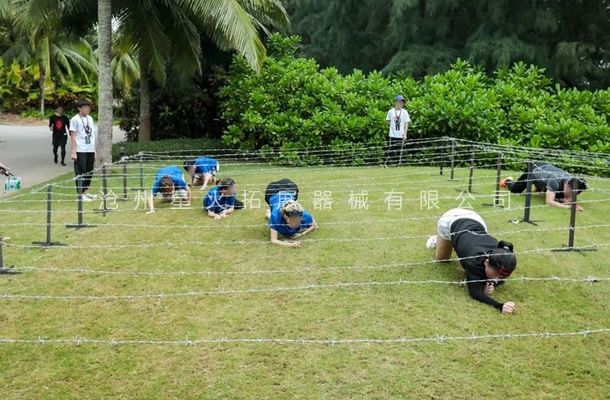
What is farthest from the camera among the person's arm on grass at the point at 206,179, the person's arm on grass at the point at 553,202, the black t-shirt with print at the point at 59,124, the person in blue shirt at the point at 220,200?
the black t-shirt with print at the point at 59,124

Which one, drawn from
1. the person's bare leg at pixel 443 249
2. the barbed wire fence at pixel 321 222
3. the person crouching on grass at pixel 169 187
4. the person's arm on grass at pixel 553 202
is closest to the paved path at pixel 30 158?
the barbed wire fence at pixel 321 222

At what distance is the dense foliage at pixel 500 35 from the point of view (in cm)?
1577

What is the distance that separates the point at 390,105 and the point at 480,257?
8875 mm

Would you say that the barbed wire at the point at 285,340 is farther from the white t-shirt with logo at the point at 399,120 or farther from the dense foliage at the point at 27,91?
the dense foliage at the point at 27,91

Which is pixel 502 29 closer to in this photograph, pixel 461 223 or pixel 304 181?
pixel 304 181

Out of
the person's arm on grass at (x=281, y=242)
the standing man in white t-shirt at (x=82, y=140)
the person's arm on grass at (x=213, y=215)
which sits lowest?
the person's arm on grass at (x=281, y=242)

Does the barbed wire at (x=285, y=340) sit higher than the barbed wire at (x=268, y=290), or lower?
lower

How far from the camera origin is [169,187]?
862 cm

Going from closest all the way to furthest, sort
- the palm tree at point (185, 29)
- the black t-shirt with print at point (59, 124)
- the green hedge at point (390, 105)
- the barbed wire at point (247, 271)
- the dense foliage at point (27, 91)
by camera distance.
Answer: the barbed wire at point (247, 271)
the palm tree at point (185, 29)
the green hedge at point (390, 105)
the black t-shirt with print at point (59, 124)
the dense foliage at point (27, 91)

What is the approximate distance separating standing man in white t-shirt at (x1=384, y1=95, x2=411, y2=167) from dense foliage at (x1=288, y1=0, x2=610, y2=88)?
4.13 m

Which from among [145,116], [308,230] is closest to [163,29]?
[145,116]

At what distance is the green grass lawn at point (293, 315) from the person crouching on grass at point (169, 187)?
70cm

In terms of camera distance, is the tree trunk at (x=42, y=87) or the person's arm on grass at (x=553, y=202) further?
the tree trunk at (x=42, y=87)

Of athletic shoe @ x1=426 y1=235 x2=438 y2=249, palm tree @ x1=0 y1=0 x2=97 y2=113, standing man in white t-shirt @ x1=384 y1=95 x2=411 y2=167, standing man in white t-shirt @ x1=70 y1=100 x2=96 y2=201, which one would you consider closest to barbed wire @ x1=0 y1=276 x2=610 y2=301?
athletic shoe @ x1=426 y1=235 x2=438 y2=249
